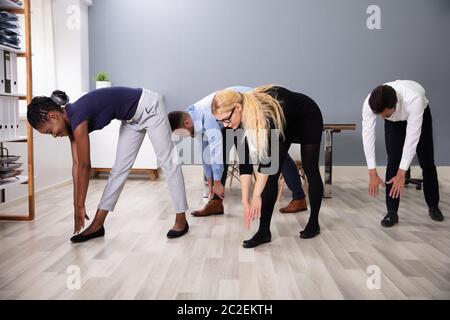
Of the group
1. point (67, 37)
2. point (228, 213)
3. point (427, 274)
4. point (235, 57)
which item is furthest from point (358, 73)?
point (427, 274)

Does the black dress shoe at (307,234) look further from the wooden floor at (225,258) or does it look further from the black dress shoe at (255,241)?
the black dress shoe at (255,241)

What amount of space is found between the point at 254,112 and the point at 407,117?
127 cm

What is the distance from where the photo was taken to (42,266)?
195cm

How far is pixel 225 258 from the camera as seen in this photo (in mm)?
2107

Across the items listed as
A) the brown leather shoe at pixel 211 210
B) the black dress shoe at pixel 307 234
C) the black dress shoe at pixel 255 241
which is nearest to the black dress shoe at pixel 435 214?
the black dress shoe at pixel 307 234

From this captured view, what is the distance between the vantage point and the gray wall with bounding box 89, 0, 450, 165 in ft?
17.1

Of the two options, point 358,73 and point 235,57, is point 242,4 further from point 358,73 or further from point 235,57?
point 358,73

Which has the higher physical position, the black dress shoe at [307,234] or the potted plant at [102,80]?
the potted plant at [102,80]

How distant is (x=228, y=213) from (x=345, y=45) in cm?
307

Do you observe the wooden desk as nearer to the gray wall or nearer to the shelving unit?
the gray wall

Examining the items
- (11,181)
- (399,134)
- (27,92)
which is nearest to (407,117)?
(399,134)

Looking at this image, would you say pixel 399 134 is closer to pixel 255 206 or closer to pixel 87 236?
pixel 255 206

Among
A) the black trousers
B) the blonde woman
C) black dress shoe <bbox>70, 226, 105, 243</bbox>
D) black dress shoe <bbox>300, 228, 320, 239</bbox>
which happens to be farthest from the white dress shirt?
black dress shoe <bbox>70, 226, 105, 243</bbox>

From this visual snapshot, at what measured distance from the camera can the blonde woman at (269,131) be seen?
6.07 ft
